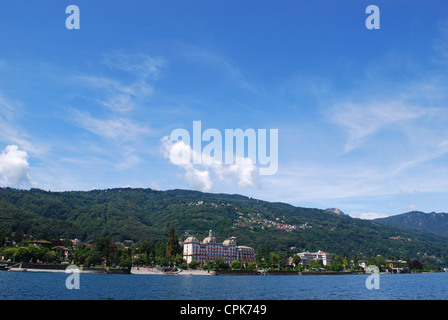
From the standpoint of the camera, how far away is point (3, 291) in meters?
40.5

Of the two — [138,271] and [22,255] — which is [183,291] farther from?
[22,255]

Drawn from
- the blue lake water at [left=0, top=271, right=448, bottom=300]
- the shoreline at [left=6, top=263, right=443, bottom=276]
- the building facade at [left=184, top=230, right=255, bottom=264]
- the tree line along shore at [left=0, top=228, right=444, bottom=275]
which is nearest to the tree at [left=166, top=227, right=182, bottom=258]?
the tree line along shore at [left=0, top=228, right=444, bottom=275]

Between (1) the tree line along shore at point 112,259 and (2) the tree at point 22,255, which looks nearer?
(2) the tree at point 22,255

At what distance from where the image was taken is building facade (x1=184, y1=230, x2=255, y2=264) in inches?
6186

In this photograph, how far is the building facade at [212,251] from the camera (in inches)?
6186

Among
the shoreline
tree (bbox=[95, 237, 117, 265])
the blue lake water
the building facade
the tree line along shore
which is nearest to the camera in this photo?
the blue lake water

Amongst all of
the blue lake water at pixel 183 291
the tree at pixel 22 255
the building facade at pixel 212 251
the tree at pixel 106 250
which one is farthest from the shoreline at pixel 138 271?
the building facade at pixel 212 251

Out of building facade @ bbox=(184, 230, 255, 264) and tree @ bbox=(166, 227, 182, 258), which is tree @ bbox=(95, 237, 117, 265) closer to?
tree @ bbox=(166, 227, 182, 258)

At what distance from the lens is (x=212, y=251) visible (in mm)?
164375

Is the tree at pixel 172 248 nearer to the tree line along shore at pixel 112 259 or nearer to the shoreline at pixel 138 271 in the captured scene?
the tree line along shore at pixel 112 259

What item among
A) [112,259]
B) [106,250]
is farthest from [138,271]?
[106,250]

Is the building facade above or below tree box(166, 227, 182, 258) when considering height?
below
